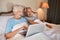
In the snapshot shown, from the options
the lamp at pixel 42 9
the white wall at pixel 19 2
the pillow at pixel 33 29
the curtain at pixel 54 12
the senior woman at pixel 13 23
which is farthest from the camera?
the curtain at pixel 54 12

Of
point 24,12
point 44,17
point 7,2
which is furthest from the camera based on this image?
point 44,17

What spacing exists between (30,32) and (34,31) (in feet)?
0.23

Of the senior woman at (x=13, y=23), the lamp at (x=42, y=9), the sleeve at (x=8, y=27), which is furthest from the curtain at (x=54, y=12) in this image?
the sleeve at (x=8, y=27)

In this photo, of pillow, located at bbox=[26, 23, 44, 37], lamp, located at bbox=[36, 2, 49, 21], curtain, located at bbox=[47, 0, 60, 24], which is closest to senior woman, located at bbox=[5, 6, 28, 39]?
pillow, located at bbox=[26, 23, 44, 37]

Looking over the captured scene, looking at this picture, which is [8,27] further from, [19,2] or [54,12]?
[54,12]

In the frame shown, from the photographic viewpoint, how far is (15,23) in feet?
8.52

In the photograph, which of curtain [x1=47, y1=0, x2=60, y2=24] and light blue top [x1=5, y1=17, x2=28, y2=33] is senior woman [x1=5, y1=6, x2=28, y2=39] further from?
curtain [x1=47, y1=0, x2=60, y2=24]

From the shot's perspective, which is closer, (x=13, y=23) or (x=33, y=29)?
(x=33, y=29)

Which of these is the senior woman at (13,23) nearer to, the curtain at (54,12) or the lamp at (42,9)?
the lamp at (42,9)

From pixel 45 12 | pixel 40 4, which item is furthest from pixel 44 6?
pixel 45 12

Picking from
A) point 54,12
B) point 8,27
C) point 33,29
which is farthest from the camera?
point 54,12

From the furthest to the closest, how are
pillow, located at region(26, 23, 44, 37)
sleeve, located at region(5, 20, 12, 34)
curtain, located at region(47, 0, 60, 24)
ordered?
curtain, located at region(47, 0, 60, 24), sleeve, located at region(5, 20, 12, 34), pillow, located at region(26, 23, 44, 37)

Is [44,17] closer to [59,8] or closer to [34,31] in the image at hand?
[59,8]

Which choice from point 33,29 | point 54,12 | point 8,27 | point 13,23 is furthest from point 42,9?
point 33,29
